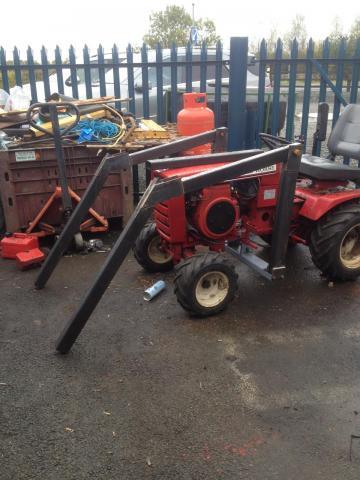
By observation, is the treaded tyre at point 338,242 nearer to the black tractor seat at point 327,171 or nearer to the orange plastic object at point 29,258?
the black tractor seat at point 327,171

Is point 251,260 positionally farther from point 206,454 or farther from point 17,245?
point 17,245

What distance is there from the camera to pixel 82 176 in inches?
196

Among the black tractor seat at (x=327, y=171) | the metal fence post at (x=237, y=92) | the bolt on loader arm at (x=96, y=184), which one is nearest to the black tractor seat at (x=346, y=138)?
the black tractor seat at (x=327, y=171)

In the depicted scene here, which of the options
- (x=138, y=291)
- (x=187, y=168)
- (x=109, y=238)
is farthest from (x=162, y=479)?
(x=109, y=238)

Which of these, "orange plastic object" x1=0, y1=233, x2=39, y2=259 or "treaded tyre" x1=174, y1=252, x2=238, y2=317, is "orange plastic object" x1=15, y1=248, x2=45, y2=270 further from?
"treaded tyre" x1=174, y1=252, x2=238, y2=317

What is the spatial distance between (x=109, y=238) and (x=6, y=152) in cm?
141

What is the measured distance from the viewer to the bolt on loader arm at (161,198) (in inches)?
110

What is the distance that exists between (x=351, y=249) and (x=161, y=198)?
6.54ft

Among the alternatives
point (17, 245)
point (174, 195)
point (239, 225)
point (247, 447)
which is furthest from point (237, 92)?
point (247, 447)

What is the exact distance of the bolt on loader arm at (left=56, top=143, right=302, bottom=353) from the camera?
279 centimetres

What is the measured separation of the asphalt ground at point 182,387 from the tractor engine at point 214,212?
61 centimetres

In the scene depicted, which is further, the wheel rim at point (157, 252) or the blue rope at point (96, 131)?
the blue rope at point (96, 131)

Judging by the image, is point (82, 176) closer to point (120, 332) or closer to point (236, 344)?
point (120, 332)

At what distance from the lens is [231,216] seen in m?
3.54
